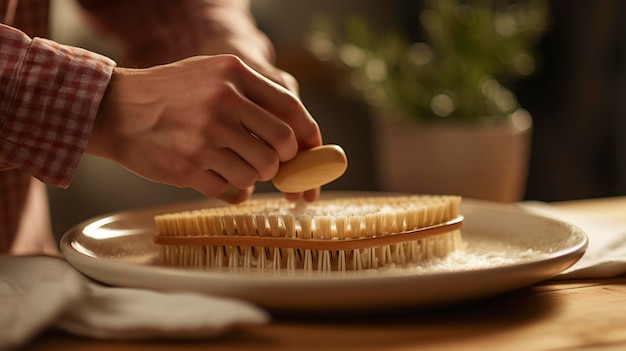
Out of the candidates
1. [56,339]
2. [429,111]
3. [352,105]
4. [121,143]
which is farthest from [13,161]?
[352,105]

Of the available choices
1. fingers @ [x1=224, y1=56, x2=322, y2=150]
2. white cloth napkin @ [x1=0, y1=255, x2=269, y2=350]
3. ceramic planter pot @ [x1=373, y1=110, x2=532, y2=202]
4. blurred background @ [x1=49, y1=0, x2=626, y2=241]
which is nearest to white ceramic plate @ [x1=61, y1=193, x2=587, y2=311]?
white cloth napkin @ [x1=0, y1=255, x2=269, y2=350]

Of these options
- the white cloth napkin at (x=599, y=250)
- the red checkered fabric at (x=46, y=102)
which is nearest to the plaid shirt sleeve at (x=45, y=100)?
the red checkered fabric at (x=46, y=102)

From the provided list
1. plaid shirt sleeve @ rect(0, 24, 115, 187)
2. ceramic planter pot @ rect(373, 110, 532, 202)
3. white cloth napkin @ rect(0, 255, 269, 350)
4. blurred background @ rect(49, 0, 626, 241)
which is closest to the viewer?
white cloth napkin @ rect(0, 255, 269, 350)

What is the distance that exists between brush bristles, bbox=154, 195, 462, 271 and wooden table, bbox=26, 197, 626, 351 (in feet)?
0.33

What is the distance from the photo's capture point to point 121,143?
1.92ft

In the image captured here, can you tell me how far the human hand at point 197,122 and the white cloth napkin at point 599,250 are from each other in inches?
10.0

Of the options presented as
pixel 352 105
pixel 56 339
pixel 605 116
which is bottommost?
pixel 352 105

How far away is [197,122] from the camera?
0.56 meters

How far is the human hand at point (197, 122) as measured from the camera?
56 cm

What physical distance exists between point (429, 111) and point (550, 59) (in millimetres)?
565

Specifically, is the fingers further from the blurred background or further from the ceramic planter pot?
the blurred background

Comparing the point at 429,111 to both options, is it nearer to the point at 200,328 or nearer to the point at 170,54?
the point at 170,54

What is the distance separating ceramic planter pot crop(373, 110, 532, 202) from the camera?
4.66 ft

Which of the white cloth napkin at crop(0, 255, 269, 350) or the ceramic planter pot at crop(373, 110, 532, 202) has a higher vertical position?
the white cloth napkin at crop(0, 255, 269, 350)
